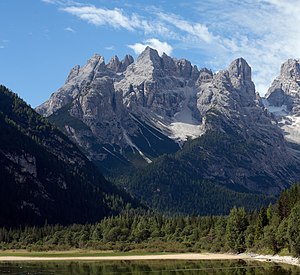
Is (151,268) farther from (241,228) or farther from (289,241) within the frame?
(241,228)

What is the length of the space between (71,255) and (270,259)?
244 feet

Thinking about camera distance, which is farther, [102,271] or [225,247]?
[225,247]

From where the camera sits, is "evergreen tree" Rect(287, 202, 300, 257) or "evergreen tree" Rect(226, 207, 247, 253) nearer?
"evergreen tree" Rect(287, 202, 300, 257)

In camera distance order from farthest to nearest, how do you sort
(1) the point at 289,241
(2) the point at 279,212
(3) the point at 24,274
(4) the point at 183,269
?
(2) the point at 279,212 → (1) the point at 289,241 → (4) the point at 183,269 → (3) the point at 24,274

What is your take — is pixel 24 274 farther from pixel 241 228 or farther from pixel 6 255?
pixel 241 228

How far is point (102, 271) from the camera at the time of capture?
413ft

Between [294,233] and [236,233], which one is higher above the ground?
[294,233]

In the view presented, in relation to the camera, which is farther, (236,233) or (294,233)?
(236,233)

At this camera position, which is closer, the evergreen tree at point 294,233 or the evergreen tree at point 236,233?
the evergreen tree at point 294,233

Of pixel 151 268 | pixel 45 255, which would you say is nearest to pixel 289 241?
pixel 151 268

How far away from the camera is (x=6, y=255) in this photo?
197 m

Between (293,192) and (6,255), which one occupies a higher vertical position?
(293,192)

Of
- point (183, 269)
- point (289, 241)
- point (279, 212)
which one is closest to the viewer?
point (183, 269)

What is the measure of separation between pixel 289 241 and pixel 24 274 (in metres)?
70.5
